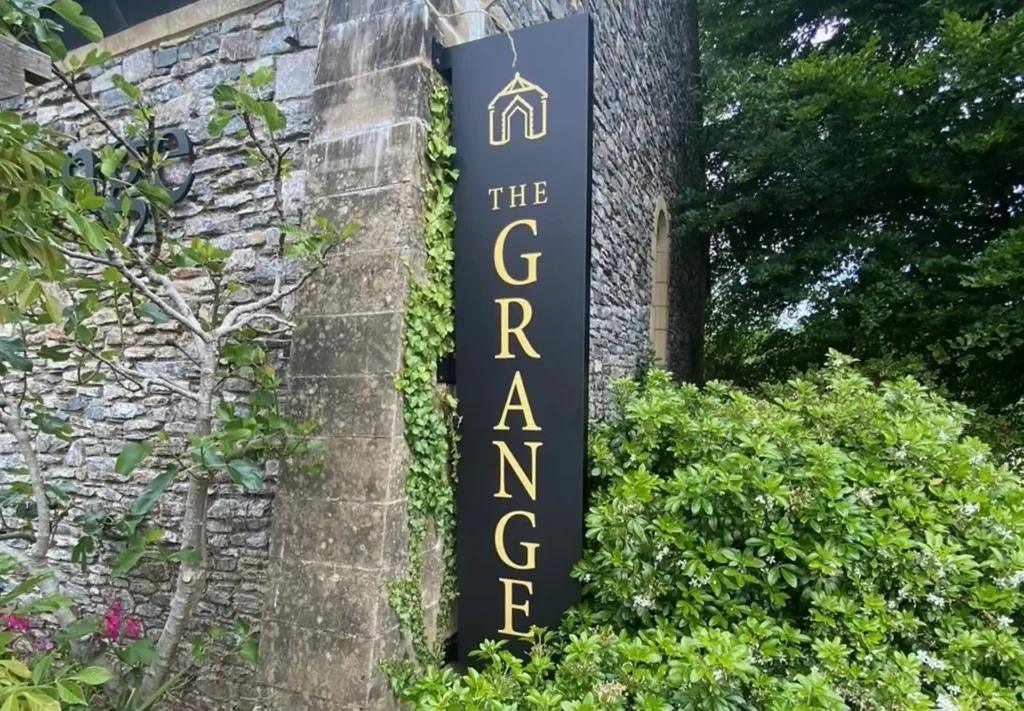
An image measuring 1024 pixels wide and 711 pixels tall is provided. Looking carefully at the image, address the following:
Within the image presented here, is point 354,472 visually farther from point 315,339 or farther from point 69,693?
point 69,693

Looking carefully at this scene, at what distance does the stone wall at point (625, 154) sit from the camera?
4353mm

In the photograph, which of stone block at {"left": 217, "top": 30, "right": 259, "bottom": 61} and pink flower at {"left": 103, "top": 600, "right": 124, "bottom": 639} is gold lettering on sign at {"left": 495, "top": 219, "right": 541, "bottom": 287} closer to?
stone block at {"left": 217, "top": 30, "right": 259, "bottom": 61}

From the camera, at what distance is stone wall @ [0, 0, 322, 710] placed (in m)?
2.85

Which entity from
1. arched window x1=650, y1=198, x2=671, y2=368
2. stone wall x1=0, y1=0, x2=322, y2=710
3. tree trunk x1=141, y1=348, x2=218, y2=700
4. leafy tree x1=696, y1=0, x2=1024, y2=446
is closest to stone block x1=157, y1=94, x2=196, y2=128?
stone wall x1=0, y1=0, x2=322, y2=710

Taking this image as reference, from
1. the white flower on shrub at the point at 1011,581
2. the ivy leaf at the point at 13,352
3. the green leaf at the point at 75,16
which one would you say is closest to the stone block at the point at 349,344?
the ivy leaf at the point at 13,352

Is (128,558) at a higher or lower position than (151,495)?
lower

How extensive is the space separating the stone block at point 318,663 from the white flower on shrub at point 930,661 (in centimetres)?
179

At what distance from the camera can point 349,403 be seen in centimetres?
217

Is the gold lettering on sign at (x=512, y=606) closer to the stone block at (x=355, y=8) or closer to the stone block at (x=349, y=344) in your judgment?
the stone block at (x=349, y=344)

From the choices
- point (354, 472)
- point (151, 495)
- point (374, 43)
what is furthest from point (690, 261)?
point (151, 495)

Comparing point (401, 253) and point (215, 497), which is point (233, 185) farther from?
point (215, 497)

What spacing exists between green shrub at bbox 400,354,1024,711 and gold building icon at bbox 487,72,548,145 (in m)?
1.22

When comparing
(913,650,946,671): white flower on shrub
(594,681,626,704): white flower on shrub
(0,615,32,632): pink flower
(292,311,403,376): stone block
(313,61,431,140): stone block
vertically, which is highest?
(313,61,431,140): stone block

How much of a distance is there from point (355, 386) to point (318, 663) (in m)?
0.99
